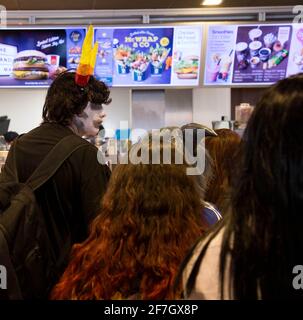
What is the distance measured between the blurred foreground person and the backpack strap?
879 millimetres

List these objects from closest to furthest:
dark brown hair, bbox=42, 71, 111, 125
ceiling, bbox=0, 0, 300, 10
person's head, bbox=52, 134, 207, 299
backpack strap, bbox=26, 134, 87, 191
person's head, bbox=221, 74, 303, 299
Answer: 1. person's head, bbox=221, 74, 303, 299
2. person's head, bbox=52, 134, 207, 299
3. backpack strap, bbox=26, 134, 87, 191
4. dark brown hair, bbox=42, 71, 111, 125
5. ceiling, bbox=0, 0, 300, 10

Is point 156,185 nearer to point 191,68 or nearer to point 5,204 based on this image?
point 5,204

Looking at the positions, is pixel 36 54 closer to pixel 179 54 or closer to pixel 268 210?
pixel 179 54

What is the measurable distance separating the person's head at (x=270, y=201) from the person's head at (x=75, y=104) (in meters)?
1.16

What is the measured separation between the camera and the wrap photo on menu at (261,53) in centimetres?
396

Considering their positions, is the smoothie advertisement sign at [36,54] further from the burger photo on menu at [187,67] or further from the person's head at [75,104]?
the person's head at [75,104]

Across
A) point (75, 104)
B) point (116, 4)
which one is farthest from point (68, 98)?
point (116, 4)

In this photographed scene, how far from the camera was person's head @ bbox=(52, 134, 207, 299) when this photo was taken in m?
1.16

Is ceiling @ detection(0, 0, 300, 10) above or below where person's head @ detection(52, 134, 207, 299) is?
above

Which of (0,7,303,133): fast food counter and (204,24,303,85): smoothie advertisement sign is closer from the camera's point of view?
(0,7,303,133): fast food counter

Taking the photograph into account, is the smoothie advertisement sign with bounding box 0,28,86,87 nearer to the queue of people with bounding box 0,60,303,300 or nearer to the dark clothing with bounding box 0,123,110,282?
the queue of people with bounding box 0,60,303,300

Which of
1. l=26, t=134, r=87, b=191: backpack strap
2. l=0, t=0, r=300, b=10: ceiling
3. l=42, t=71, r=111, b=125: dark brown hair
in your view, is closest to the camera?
l=26, t=134, r=87, b=191: backpack strap

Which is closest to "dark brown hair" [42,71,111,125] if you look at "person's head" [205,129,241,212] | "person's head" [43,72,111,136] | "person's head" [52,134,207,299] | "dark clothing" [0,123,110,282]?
"person's head" [43,72,111,136]
